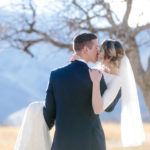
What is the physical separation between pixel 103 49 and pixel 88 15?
6.89 metres

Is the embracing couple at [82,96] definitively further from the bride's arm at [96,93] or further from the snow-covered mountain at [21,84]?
the snow-covered mountain at [21,84]

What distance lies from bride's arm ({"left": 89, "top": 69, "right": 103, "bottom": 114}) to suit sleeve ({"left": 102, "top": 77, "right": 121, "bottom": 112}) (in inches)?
4.2

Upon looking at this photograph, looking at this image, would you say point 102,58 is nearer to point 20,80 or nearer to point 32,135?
point 32,135

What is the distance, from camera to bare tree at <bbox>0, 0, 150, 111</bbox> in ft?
31.1

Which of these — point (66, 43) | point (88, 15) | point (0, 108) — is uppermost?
point (88, 15)

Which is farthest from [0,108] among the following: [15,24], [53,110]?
[53,110]

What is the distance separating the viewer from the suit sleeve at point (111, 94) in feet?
9.47

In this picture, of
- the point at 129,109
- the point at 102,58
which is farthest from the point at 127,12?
the point at 102,58

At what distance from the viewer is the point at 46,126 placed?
3123 mm

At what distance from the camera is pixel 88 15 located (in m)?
9.75

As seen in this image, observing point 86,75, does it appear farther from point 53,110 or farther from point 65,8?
point 65,8

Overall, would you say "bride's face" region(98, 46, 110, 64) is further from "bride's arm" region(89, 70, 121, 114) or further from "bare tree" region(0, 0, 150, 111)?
"bare tree" region(0, 0, 150, 111)

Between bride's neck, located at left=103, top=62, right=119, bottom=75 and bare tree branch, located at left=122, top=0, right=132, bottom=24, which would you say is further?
bare tree branch, located at left=122, top=0, right=132, bottom=24

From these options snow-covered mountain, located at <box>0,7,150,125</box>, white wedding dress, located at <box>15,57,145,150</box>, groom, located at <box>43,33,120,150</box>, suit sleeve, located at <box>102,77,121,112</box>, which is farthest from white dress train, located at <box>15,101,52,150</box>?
snow-covered mountain, located at <box>0,7,150,125</box>
